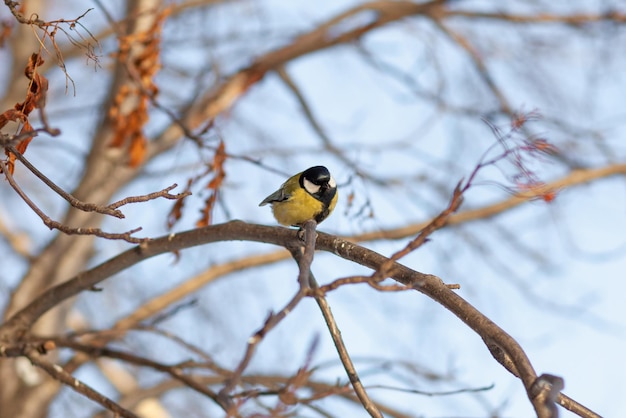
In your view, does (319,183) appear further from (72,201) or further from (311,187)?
(72,201)

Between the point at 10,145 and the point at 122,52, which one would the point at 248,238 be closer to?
the point at 10,145

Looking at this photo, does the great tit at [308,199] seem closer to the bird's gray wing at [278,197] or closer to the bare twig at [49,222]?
the bird's gray wing at [278,197]

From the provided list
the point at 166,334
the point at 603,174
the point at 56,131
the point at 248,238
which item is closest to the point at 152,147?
the point at 166,334

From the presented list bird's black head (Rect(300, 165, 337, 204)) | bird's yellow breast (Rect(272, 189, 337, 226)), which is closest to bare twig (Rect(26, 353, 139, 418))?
bird's yellow breast (Rect(272, 189, 337, 226))

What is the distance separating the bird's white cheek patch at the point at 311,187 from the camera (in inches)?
111

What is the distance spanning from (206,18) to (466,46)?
2.11 meters

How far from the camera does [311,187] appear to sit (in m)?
2.83

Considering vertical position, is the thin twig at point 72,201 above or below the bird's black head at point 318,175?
below

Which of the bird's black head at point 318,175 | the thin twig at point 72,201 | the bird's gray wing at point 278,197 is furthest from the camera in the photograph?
the bird's gray wing at point 278,197

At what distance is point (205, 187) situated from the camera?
2725 mm

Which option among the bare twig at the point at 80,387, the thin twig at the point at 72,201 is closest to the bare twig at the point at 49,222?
the thin twig at the point at 72,201

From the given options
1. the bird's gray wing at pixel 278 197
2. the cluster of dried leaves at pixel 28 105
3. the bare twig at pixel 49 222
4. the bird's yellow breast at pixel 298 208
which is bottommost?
the bare twig at pixel 49 222

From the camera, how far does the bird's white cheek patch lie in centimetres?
282

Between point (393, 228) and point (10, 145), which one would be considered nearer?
point (10, 145)
